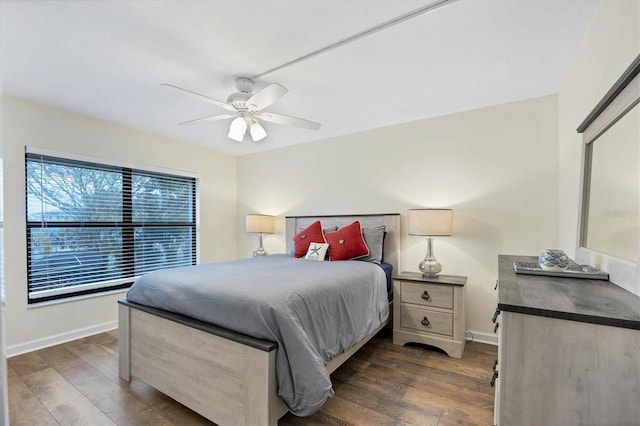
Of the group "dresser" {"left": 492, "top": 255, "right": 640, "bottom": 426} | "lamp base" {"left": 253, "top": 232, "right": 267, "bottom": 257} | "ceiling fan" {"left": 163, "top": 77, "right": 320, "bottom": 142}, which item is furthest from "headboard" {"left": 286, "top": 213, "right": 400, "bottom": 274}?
"dresser" {"left": 492, "top": 255, "right": 640, "bottom": 426}

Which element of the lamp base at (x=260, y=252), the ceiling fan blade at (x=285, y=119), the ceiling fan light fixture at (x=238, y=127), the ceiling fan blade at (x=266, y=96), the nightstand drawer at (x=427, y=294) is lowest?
the nightstand drawer at (x=427, y=294)

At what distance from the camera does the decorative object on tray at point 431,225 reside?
9.39 ft

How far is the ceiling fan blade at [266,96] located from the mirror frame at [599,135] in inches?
67.6

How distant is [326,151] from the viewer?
4.06 m

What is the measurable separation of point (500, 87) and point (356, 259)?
2052mm

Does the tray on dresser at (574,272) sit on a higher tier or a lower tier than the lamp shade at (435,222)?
lower

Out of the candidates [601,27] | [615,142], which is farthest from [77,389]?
[601,27]

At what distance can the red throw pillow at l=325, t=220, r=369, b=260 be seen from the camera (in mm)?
3246

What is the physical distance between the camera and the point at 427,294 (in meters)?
2.85

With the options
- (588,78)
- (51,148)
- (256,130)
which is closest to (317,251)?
(256,130)

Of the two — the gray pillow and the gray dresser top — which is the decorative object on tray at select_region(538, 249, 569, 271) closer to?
the gray dresser top

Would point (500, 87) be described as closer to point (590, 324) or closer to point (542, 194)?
point (542, 194)

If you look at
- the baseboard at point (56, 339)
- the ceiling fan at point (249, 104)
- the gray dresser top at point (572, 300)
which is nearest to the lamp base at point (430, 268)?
the gray dresser top at point (572, 300)

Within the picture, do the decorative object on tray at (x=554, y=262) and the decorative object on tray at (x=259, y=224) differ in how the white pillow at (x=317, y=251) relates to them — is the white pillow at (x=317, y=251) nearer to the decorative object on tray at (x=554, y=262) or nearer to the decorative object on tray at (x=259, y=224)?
the decorative object on tray at (x=259, y=224)
